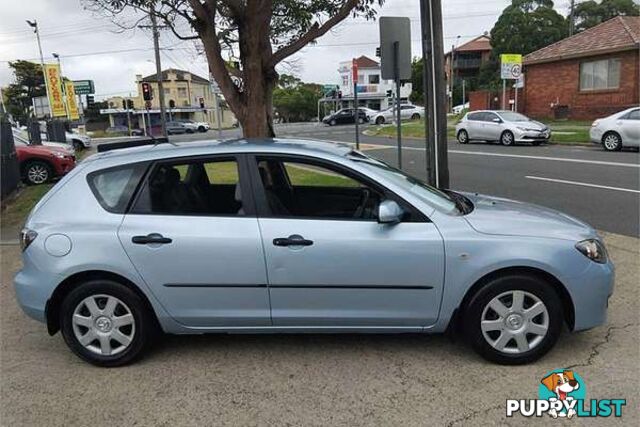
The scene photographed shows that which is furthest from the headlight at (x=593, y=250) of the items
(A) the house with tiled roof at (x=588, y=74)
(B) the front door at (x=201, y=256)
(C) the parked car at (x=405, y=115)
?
(C) the parked car at (x=405, y=115)

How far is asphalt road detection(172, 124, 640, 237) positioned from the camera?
28.2 feet

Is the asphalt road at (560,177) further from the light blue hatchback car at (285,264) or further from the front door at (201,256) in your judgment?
the front door at (201,256)

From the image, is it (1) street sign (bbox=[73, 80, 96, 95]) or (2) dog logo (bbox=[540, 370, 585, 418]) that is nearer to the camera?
(2) dog logo (bbox=[540, 370, 585, 418])

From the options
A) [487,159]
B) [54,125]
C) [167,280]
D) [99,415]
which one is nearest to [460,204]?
[167,280]

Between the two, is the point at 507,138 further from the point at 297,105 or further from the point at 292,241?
the point at 297,105

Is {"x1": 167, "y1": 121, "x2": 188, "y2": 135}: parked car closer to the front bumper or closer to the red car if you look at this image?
the red car

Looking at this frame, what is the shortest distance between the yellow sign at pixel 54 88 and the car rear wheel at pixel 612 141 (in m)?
23.2

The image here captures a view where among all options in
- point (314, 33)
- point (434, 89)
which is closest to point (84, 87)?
point (314, 33)

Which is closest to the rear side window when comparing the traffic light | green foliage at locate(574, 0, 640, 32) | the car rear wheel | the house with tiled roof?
the car rear wheel

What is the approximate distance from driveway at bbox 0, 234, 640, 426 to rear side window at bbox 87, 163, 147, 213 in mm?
1128

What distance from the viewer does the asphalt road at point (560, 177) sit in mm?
8609

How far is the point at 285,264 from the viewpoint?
363 centimetres

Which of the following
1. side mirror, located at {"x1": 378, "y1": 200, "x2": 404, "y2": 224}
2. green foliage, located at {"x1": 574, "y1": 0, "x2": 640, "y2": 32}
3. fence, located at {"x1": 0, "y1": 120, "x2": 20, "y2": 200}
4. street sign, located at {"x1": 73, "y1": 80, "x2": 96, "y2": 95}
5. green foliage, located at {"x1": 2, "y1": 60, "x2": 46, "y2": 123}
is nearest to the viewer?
side mirror, located at {"x1": 378, "y1": 200, "x2": 404, "y2": 224}

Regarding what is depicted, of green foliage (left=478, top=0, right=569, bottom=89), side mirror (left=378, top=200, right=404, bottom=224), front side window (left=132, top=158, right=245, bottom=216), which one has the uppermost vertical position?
green foliage (left=478, top=0, right=569, bottom=89)
